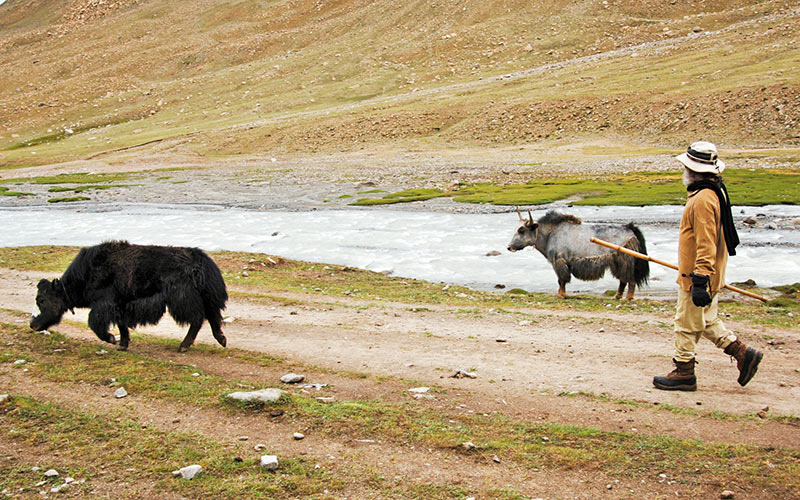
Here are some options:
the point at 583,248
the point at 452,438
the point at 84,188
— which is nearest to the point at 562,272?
the point at 583,248

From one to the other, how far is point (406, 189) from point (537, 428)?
107 feet

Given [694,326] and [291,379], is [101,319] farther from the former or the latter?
[694,326]

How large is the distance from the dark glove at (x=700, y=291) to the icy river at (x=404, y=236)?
9.26 m

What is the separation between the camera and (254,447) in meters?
6.44

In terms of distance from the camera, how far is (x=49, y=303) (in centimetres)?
1048

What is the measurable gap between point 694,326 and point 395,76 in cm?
9507

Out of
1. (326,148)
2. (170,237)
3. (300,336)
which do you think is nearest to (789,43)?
(326,148)

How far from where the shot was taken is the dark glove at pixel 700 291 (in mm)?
7415

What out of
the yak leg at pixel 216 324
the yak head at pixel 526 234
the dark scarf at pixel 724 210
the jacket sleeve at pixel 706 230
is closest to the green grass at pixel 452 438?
the yak leg at pixel 216 324

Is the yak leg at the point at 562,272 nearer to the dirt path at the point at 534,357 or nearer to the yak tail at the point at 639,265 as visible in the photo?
the yak tail at the point at 639,265

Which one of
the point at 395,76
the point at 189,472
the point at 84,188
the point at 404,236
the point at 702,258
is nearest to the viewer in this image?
the point at 189,472

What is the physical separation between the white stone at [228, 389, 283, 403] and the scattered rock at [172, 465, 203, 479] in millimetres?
1524

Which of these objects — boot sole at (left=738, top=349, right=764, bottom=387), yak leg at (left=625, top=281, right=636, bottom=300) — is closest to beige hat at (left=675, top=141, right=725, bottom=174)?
boot sole at (left=738, top=349, right=764, bottom=387)

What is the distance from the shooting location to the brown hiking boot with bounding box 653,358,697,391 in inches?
316
